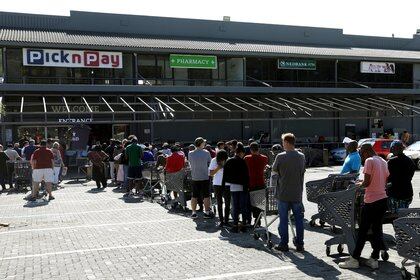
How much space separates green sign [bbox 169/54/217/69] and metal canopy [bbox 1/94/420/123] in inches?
75.8

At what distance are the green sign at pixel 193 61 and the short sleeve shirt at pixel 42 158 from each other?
639 inches

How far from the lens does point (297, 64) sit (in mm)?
34438

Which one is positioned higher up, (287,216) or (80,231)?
(287,216)

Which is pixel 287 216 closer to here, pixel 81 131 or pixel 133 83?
pixel 81 131

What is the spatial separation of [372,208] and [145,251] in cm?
363

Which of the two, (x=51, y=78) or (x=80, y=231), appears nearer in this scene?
(x=80, y=231)

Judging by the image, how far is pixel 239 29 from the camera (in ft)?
124

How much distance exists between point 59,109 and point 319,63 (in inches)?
→ 756

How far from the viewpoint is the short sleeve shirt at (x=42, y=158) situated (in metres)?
14.9

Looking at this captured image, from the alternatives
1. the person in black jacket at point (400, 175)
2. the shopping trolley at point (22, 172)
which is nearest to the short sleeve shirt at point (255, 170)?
the person in black jacket at point (400, 175)

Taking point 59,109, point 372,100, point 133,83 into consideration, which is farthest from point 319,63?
point 59,109

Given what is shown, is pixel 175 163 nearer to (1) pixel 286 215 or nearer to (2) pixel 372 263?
(1) pixel 286 215

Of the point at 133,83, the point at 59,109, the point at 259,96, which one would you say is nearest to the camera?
the point at 59,109

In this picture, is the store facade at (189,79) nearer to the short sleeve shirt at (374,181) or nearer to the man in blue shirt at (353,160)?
the man in blue shirt at (353,160)
